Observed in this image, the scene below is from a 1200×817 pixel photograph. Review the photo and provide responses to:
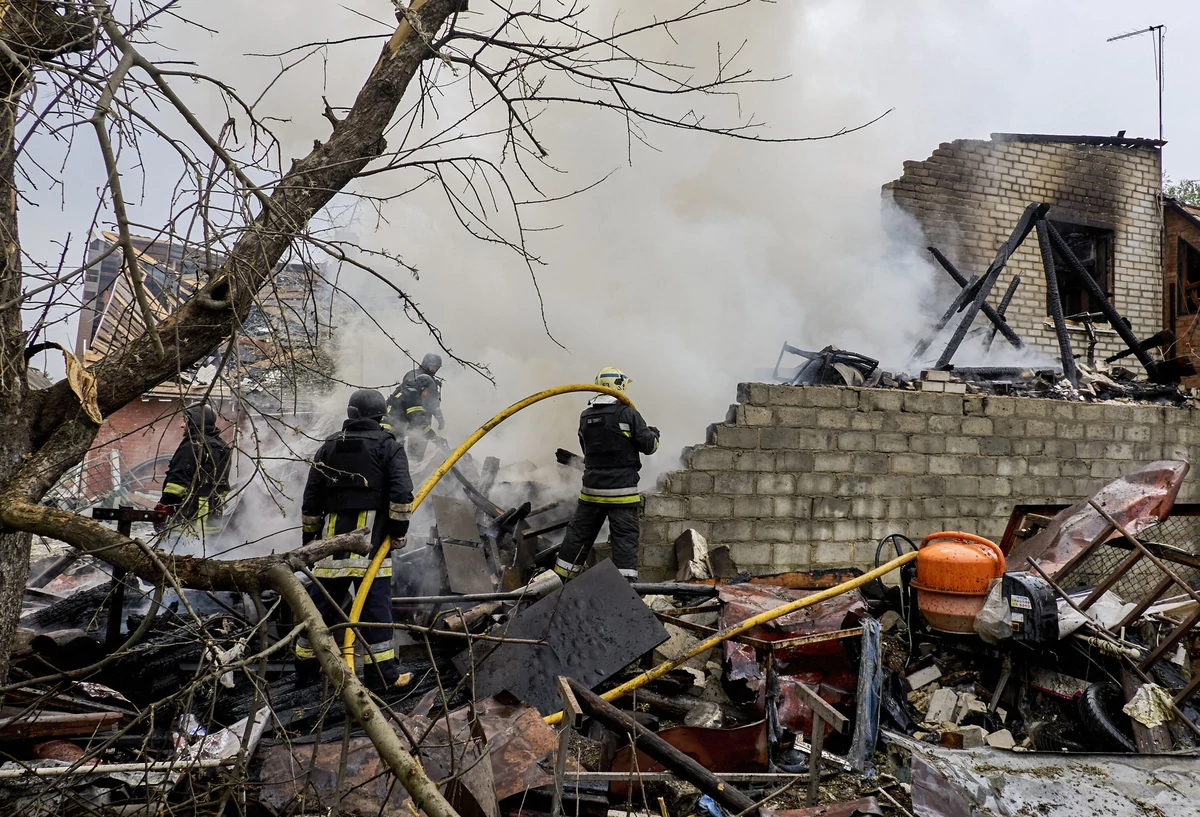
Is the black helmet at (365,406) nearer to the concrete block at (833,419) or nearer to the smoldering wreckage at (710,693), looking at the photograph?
the smoldering wreckage at (710,693)

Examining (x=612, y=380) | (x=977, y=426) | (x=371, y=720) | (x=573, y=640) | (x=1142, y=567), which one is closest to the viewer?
(x=371, y=720)

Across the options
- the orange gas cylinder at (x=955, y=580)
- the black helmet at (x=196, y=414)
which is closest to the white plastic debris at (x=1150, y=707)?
the orange gas cylinder at (x=955, y=580)

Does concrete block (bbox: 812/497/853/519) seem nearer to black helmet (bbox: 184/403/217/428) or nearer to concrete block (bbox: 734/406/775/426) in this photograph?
concrete block (bbox: 734/406/775/426)

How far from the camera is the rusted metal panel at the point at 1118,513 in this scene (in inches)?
199

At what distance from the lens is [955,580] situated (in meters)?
4.73

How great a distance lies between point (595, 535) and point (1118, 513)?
3.68 meters

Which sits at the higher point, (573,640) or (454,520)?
(454,520)

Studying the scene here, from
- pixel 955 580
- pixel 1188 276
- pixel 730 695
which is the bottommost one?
pixel 730 695

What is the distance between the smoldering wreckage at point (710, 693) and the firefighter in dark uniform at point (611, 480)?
0.46 metres

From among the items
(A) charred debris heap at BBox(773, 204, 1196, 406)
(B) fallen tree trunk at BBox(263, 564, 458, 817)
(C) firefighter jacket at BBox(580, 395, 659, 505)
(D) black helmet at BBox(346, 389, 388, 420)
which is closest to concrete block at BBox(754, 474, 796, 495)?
(C) firefighter jacket at BBox(580, 395, 659, 505)

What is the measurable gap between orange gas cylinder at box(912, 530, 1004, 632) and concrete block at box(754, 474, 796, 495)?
Result: 196 cm

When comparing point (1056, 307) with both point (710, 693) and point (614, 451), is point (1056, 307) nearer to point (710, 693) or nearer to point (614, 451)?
point (614, 451)

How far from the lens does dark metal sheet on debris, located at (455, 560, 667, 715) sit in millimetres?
4398

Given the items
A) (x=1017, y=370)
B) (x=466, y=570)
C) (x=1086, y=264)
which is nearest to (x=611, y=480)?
(x=466, y=570)
